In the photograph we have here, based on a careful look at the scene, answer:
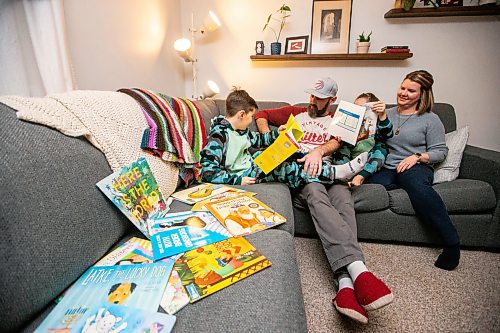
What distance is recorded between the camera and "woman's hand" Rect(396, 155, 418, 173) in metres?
1.58

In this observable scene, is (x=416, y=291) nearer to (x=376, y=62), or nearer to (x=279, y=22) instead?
(x=376, y=62)

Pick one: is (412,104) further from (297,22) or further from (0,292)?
(0,292)

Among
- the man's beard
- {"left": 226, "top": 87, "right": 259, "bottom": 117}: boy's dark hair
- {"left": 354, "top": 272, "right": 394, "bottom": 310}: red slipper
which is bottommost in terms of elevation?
{"left": 354, "top": 272, "right": 394, "bottom": 310}: red slipper

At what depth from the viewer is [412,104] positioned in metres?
1.69

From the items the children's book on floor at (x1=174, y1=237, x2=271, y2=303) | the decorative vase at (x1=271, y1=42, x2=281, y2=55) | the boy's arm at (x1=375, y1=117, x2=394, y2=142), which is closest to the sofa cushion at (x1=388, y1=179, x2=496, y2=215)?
the boy's arm at (x1=375, y1=117, x2=394, y2=142)

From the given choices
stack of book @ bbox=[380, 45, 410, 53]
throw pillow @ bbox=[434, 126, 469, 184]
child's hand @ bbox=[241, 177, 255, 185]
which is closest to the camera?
child's hand @ bbox=[241, 177, 255, 185]

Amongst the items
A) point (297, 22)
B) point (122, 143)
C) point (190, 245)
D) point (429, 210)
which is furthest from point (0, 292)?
point (297, 22)

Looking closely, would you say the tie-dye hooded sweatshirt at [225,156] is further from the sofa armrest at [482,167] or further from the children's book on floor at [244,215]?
the sofa armrest at [482,167]

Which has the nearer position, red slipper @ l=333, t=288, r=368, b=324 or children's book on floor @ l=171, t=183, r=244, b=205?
red slipper @ l=333, t=288, r=368, b=324

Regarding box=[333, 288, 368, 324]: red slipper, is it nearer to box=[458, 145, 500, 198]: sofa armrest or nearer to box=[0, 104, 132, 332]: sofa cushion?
box=[0, 104, 132, 332]: sofa cushion

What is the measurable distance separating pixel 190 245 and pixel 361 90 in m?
2.23

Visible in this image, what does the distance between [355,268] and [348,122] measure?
0.80 meters

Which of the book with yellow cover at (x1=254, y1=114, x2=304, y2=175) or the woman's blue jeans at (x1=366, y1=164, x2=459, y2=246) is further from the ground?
the book with yellow cover at (x1=254, y1=114, x2=304, y2=175)

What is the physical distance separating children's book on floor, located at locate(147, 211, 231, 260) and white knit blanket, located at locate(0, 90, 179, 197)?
0.21 m
